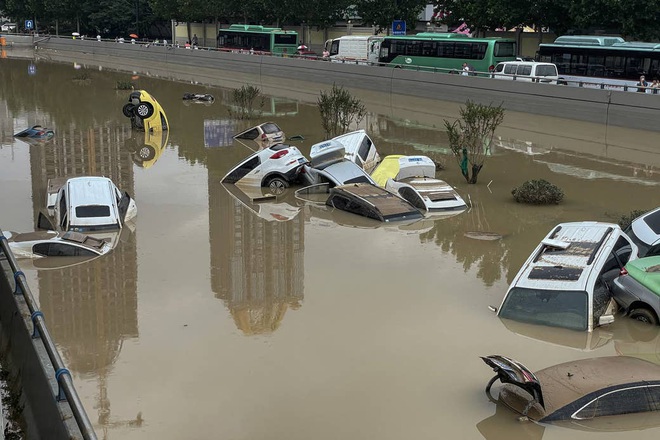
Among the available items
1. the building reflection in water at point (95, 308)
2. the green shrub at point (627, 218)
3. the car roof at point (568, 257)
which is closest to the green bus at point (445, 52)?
the green shrub at point (627, 218)

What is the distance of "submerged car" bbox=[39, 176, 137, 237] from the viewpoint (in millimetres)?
18062

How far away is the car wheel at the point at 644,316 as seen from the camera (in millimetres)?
12891

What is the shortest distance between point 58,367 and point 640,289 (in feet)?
28.6

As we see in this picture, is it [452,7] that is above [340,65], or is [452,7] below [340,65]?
above

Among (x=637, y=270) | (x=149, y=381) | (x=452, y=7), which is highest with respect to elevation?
(x=452, y=7)

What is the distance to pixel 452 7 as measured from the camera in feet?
187

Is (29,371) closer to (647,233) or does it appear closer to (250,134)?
(647,233)

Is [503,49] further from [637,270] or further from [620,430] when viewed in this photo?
[620,430]

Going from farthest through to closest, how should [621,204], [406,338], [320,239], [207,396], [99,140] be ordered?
1. [99,140]
2. [621,204]
3. [320,239]
4. [406,338]
5. [207,396]

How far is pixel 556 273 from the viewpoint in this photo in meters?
13.0

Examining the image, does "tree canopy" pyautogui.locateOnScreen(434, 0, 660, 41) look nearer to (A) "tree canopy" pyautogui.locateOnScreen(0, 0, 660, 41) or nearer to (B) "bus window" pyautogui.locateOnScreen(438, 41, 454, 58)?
(A) "tree canopy" pyautogui.locateOnScreen(0, 0, 660, 41)

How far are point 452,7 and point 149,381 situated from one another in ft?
163

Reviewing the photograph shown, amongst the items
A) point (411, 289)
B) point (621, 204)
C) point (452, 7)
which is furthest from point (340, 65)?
point (411, 289)

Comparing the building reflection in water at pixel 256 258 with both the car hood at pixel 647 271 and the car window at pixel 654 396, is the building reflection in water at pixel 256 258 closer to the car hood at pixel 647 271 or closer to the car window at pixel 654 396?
Answer: the car hood at pixel 647 271
